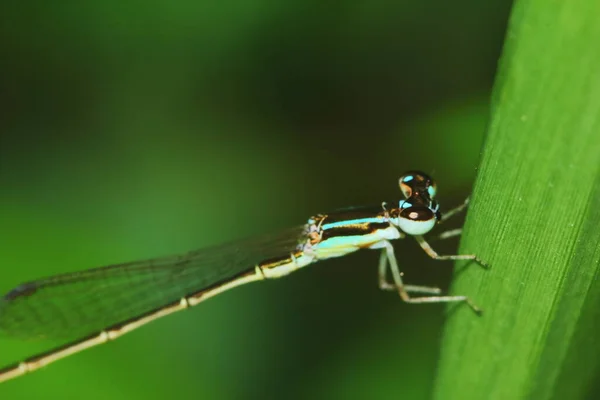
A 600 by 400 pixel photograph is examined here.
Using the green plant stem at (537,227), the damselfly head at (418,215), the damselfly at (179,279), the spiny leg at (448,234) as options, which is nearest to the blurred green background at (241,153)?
the damselfly at (179,279)

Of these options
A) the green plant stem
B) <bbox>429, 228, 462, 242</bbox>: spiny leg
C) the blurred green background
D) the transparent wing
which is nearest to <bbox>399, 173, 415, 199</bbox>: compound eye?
<bbox>429, 228, 462, 242</bbox>: spiny leg

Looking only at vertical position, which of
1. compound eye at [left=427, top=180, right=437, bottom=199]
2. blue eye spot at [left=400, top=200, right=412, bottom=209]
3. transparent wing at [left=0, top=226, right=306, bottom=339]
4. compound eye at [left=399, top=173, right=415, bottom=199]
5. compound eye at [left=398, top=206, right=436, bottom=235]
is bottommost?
transparent wing at [left=0, top=226, right=306, bottom=339]

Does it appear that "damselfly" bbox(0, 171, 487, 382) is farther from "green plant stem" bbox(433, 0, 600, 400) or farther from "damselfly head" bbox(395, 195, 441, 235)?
"green plant stem" bbox(433, 0, 600, 400)

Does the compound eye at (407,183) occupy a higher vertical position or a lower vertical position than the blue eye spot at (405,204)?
higher

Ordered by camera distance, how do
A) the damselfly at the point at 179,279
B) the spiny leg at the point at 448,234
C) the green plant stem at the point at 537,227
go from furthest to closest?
the damselfly at the point at 179,279 → the spiny leg at the point at 448,234 → the green plant stem at the point at 537,227

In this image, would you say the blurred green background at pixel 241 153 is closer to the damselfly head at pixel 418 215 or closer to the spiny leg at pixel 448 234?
the spiny leg at pixel 448 234

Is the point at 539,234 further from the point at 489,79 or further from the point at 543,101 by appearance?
the point at 489,79

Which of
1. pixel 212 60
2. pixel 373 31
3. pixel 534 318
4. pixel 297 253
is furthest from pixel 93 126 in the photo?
pixel 534 318
